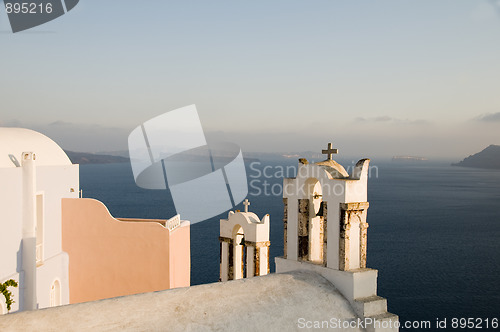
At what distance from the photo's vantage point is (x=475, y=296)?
53.6 m

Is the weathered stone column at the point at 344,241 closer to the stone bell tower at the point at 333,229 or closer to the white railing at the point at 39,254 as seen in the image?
the stone bell tower at the point at 333,229

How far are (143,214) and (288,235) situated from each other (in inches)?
3375

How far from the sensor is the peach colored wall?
16.0m

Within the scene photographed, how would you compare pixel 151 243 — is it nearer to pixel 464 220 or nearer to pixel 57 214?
pixel 57 214

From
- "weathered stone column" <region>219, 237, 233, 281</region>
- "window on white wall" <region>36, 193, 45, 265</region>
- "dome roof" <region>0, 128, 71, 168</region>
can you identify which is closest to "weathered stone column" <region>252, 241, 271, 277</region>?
"weathered stone column" <region>219, 237, 233, 281</region>

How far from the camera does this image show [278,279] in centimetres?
927

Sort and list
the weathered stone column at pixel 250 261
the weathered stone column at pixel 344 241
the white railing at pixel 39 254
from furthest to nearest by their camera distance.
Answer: the white railing at pixel 39 254, the weathered stone column at pixel 250 261, the weathered stone column at pixel 344 241

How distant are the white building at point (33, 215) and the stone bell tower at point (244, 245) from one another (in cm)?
546

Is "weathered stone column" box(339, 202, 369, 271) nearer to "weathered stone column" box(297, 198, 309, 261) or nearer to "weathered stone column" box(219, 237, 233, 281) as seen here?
"weathered stone column" box(297, 198, 309, 261)

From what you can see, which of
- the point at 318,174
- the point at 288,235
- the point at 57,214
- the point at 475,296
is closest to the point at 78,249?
the point at 57,214

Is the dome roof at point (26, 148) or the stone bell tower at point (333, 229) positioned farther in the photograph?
the dome roof at point (26, 148)

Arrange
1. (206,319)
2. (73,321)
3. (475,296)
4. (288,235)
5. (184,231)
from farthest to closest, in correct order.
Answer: (475,296), (184,231), (288,235), (206,319), (73,321)

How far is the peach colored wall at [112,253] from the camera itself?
16016 mm

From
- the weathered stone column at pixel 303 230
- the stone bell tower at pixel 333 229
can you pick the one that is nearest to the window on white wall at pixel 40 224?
the stone bell tower at pixel 333 229
